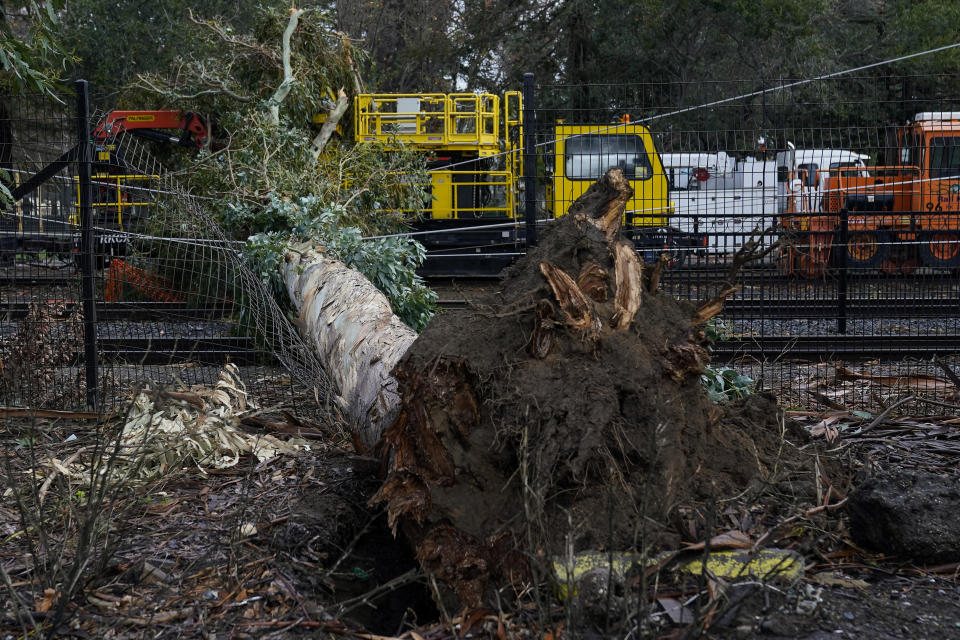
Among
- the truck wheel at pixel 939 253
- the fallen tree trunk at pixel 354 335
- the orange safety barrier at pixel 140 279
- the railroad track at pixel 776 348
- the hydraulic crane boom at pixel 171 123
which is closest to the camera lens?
the fallen tree trunk at pixel 354 335

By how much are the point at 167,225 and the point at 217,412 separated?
3852 mm

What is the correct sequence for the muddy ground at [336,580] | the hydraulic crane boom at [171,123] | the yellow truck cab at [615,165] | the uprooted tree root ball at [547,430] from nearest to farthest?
the muddy ground at [336,580] → the uprooted tree root ball at [547,430] → the yellow truck cab at [615,165] → the hydraulic crane boom at [171,123]

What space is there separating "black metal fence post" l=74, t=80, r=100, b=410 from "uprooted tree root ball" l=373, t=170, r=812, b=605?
3.46m

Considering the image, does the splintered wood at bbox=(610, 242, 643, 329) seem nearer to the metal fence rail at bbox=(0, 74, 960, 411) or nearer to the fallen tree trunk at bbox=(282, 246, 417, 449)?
the metal fence rail at bbox=(0, 74, 960, 411)

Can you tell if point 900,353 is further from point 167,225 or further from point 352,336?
point 167,225

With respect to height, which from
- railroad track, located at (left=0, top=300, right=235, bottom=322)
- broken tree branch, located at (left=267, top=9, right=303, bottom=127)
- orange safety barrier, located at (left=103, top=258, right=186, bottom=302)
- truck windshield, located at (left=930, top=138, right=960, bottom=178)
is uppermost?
broken tree branch, located at (left=267, top=9, right=303, bottom=127)

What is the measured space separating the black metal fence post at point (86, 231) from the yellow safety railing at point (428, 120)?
27.6 feet

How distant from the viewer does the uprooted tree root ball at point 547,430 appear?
312 cm

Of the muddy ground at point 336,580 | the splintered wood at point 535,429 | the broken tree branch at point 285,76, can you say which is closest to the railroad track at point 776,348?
the muddy ground at point 336,580

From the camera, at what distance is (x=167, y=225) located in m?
8.46

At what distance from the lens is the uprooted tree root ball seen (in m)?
3.12

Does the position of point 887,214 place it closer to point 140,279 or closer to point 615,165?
point 615,165

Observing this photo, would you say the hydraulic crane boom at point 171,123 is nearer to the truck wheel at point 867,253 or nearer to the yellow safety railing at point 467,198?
the yellow safety railing at point 467,198

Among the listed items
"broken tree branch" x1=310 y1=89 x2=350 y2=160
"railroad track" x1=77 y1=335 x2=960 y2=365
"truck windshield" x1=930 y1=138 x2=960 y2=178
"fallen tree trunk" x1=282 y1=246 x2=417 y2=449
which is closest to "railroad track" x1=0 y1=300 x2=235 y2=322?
"railroad track" x1=77 y1=335 x2=960 y2=365
